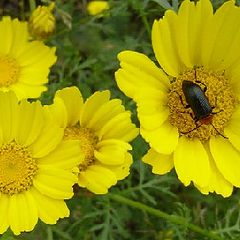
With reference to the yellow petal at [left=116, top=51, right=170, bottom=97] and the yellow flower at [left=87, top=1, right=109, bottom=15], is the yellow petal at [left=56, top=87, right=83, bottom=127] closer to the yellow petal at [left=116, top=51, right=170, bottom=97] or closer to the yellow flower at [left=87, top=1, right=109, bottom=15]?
the yellow petal at [left=116, top=51, right=170, bottom=97]

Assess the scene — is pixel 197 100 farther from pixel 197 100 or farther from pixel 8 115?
pixel 8 115

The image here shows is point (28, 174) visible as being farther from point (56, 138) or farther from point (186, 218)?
point (186, 218)

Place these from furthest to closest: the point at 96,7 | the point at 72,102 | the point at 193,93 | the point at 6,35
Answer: the point at 96,7 → the point at 6,35 → the point at 72,102 → the point at 193,93

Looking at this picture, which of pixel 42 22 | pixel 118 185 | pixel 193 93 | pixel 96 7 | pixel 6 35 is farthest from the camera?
pixel 96 7

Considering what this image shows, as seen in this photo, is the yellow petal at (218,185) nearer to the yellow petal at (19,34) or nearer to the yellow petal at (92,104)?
the yellow petal at (92,104)

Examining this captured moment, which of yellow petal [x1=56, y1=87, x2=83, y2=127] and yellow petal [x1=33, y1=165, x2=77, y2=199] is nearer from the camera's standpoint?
yellow petal [x1=33, y1=165, x2=77, y2=199]

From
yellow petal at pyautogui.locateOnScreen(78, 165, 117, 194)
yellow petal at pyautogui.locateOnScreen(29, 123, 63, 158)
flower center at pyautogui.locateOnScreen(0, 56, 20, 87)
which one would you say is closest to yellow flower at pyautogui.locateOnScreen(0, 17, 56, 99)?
flower center at pyautogui.locateOnScreen(0, 56, 20, 87)

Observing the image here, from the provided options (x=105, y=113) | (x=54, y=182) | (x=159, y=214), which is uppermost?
(x=105, y=113)

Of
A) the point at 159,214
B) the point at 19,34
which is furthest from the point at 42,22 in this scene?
the point at 159,214
